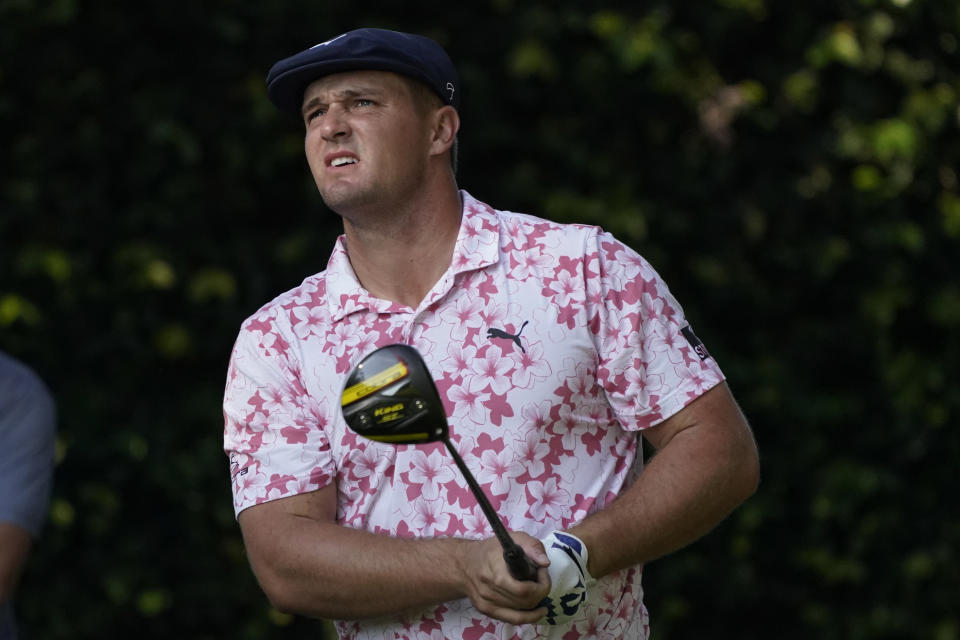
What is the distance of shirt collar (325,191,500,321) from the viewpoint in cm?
273

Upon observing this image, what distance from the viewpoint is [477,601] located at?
96.1 inches

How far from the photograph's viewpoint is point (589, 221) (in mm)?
4781

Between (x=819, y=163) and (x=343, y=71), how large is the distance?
2.58 meters

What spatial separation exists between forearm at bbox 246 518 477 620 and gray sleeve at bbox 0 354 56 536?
0.40 metres

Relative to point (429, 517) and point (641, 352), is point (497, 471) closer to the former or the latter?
point (429, 517)

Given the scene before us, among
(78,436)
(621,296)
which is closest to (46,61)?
(78,436)

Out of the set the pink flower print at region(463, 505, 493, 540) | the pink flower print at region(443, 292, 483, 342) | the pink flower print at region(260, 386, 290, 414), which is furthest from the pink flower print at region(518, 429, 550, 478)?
the pink flower print at region(260, 386, 290, 414)

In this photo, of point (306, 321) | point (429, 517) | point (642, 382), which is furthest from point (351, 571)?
point (642, 382)

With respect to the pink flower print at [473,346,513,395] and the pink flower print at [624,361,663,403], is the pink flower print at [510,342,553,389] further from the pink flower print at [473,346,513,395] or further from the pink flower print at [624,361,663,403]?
the pink flower print at [624,361,663,403]

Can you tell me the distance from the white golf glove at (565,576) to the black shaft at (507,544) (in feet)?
0.21

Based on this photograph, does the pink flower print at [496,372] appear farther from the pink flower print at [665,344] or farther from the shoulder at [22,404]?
the shoulder at [22,404]

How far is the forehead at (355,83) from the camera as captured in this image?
9.15 feet

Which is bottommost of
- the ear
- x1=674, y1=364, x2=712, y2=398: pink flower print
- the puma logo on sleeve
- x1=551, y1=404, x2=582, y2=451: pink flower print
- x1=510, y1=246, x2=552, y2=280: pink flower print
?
x1=551, y1=404, x2=582, y2=451: pink flower print

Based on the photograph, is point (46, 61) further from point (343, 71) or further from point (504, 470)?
point (504, 470)
